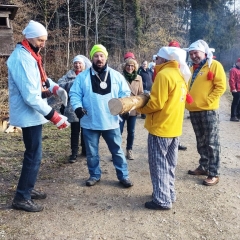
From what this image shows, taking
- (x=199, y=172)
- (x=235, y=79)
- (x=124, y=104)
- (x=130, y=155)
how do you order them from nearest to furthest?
(x=124, y=104), (x=199, y=172), (x=130, y=155), (x=235, y=79)

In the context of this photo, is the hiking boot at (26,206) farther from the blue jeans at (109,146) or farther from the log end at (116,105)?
the log end at (116,105)

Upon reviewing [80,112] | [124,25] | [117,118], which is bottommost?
[117,118]

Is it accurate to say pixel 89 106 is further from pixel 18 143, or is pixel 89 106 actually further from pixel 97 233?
pixel 18 143

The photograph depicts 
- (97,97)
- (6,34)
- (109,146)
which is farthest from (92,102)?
(6,34)

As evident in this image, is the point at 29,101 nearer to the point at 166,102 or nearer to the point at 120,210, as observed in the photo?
the point at 166,102

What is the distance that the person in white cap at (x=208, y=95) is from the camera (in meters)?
4.20

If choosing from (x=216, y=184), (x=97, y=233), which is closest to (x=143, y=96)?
(x=97, y=233)

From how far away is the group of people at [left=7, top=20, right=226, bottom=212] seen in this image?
3.17 meters

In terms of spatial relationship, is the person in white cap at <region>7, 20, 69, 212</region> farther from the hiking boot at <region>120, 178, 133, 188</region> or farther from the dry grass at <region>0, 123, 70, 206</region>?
the hiking boot at <region>120, 178, 133, 188</region>

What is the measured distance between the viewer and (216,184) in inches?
170

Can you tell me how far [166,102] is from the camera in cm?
331

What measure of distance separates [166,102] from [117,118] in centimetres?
95

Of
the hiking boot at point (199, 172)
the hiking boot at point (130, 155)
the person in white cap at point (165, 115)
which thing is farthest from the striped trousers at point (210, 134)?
the hiking boot at point (130, 155)

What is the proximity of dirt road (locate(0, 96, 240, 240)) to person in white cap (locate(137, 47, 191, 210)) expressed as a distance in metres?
0.30
